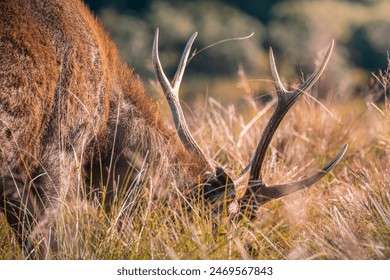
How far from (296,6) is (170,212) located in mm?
11045

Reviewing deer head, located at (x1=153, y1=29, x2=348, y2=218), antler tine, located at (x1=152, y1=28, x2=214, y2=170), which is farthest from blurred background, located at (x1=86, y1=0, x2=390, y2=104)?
deer head, located at (x1=153, y1=29, x2=348, y2=218)

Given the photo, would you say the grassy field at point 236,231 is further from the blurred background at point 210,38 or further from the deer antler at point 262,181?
the blurred background at point 210,38

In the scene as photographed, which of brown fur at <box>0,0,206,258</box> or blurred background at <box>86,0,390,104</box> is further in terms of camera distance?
blurred background at <box>86,0,390,104</box>

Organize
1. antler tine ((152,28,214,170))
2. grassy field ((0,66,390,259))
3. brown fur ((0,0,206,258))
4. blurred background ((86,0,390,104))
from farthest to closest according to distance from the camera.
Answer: blurred background ((86,0,390,104))
antler tine ((152,28,214,170))
brown fur ((0,0,206,258))
grassy field ((0,66,390,259))

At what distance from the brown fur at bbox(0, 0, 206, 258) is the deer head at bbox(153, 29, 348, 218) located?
112 millimetres

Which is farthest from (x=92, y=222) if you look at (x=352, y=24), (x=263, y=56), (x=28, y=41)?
(x=263, y=56)

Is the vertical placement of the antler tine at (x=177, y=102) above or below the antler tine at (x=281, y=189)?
above

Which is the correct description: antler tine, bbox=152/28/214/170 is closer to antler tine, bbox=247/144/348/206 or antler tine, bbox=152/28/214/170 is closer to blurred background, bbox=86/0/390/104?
antler tine, bbox=247/144/348/206

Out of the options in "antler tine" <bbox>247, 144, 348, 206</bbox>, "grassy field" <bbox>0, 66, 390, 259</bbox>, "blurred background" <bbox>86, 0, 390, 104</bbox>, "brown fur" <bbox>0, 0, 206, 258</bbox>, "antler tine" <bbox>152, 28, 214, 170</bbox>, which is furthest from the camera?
"blurred background" <bbox>86, 0, 390, 104</bbox>

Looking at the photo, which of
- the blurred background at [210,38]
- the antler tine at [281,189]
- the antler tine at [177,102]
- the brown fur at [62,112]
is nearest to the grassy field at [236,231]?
the antler tine at [281,189]

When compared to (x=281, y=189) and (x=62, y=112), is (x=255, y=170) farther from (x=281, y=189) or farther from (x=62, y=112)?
(x=62, y=112)

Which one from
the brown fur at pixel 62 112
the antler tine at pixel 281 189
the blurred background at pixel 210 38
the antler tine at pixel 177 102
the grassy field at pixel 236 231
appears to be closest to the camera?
the grassy field at pixel 236 231

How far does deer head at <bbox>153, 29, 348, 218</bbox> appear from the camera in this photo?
4.21 metres

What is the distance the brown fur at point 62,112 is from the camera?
152 inches
